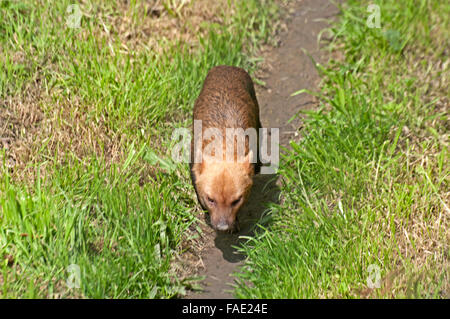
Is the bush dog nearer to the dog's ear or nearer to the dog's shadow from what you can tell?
the dog's ear

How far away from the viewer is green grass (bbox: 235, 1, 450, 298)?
4883 mm

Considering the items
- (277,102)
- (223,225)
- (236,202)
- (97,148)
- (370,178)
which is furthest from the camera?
(277,102)

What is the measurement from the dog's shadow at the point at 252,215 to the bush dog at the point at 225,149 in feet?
0.62

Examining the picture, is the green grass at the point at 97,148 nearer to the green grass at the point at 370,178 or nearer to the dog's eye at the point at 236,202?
the dog's eye at the point at 236,202

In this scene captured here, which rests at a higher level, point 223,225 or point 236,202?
point 236,202

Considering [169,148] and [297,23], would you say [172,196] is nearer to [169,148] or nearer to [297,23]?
[169,148]

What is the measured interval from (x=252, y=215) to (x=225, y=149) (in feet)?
3.36

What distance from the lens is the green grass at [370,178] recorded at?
488 centimetres

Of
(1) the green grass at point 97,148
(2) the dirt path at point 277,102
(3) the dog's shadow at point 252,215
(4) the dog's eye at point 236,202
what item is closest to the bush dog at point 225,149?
(4) the dog's eye at point 236,202

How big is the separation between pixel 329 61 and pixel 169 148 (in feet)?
8.38

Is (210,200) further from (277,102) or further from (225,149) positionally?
(277,102)

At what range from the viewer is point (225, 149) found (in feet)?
17.5

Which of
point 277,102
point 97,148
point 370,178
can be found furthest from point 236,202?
point 277,102

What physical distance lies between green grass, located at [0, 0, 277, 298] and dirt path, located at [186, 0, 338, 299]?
0.32m
